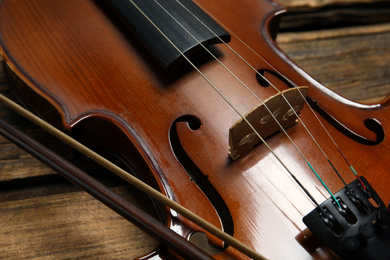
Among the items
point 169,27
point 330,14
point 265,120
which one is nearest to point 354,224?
point 265,120

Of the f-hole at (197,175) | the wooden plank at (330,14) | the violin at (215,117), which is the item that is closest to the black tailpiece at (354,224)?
the violin at (215,117)

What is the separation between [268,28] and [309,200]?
1.64 feet

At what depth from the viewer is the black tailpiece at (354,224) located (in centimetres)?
54

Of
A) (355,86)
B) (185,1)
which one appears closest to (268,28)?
(185,1)

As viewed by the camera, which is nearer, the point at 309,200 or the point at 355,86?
the point at 309,200

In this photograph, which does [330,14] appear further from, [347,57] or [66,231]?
[66,231]

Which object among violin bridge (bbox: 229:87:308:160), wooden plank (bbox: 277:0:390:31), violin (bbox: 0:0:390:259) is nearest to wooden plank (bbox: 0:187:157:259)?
violin (bbox: 0:0:390:259)

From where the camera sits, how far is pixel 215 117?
753 millimetres

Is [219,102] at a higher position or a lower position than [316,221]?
higher

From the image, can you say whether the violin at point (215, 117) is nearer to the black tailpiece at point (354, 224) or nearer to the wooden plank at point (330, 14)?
the black tailpiece at point (354, 224)

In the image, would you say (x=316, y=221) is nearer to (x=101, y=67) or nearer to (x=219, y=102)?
(x=219, y=102)

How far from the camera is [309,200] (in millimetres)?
636

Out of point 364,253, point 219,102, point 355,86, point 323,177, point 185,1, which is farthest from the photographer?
point 355,86

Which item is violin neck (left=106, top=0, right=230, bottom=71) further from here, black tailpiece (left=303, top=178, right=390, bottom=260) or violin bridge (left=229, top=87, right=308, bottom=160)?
black tailpiece (left=303, top=178, right=390, bottom=260)
